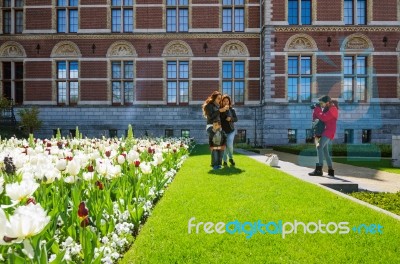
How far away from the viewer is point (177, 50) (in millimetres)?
21031

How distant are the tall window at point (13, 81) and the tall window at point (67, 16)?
3.14m

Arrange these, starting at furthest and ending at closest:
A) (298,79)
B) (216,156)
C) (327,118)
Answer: (298,79) < (216,156) < (327,118)

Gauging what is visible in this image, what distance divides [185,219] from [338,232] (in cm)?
160

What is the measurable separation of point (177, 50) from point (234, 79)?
352cm

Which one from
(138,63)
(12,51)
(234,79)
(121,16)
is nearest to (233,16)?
(234,79)

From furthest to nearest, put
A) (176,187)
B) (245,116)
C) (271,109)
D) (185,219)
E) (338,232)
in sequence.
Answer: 1. (245,116)
2. (271,109)
3. (176,187)
4. (185,219)
5. (338,232)

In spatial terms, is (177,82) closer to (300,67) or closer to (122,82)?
(122,82)

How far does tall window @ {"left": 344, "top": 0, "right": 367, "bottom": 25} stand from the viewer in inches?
792

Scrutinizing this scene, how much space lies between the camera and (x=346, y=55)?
20203mm

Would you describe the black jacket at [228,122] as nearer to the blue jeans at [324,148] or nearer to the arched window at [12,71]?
the blue jeans at [324,148]

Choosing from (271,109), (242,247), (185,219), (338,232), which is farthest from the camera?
(271,109)

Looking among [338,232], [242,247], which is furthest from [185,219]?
[338,232]

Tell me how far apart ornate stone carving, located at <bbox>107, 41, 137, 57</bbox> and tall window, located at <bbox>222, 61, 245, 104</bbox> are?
5.11 m

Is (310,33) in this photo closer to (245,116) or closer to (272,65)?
(272,65)
